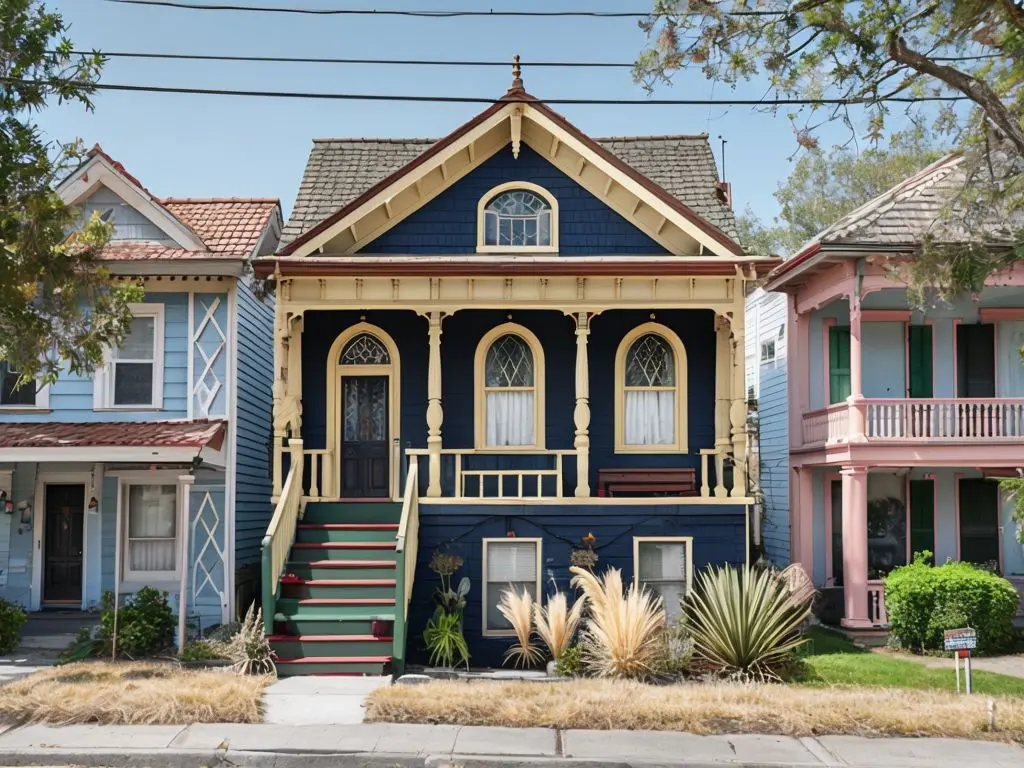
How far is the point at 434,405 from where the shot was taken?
1570cm

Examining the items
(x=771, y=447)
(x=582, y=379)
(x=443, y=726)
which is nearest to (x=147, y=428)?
(x=582, y=379)

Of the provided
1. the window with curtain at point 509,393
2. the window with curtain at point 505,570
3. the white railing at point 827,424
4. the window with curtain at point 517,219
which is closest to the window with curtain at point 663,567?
the window with curtain at point 505,570

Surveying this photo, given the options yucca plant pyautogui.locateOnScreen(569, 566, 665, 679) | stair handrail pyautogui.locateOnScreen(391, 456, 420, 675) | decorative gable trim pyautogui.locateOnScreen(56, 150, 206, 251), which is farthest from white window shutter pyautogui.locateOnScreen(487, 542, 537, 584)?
decorative gable trim pyautogui.locateOnScreen(56, 150, 206, 251)

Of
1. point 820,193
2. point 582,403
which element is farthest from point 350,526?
point 820,193

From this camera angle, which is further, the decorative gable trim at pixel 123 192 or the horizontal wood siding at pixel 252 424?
the horizontal wood siding at pixel 252 424

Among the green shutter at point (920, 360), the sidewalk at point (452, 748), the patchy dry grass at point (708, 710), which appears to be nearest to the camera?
the sidewalk at point (452, 748)

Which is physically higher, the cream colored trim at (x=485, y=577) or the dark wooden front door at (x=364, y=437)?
the dark wooden front door at (x=364, y=437)

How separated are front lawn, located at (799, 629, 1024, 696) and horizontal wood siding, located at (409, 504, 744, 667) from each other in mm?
1956

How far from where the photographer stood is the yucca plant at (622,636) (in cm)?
1284

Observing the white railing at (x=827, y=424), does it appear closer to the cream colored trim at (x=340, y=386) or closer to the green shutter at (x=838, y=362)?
the green shutter at (x=838, y=362)

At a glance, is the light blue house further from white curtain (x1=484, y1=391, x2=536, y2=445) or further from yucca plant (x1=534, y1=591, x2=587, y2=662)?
yucca plant (x1=534, y1=591, x2=587, y2=662)

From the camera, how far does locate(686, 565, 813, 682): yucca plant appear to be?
13109 mm

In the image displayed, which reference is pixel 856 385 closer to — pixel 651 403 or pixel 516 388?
pixel 651 403

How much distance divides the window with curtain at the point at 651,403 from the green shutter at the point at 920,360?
16.3 feet
